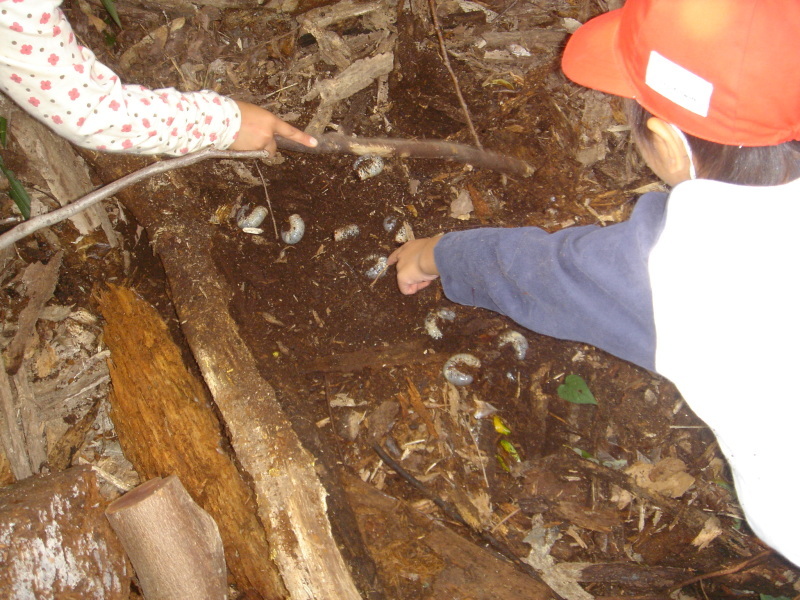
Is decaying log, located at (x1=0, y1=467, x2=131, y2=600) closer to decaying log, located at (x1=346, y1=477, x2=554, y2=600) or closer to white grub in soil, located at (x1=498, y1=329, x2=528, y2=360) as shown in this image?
decaying log, located at (x1=346, y1=477, x2=554, y2=600)

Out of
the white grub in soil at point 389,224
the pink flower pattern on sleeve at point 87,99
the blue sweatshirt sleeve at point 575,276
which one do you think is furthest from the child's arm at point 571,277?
the pink flower pattern on sleeve at point 87,99

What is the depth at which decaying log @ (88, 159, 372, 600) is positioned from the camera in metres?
1.94

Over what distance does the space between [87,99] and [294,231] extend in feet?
3.40

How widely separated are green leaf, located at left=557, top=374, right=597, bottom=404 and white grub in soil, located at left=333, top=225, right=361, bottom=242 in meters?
1.28

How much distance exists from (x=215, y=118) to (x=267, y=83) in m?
1.04

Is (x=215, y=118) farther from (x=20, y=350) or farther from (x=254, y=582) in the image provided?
(x=254, y=582)

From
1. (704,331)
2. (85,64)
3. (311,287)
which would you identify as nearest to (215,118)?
(85,64)

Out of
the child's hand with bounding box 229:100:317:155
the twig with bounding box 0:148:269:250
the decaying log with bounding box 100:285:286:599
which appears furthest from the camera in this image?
the child's hand with bounding box 229:100:317:155

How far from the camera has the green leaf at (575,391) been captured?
2578 millimetres

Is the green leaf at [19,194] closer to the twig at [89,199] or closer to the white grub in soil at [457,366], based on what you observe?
the twig at [89,199]

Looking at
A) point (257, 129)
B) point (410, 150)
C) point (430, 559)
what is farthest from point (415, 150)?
point (430, 559)

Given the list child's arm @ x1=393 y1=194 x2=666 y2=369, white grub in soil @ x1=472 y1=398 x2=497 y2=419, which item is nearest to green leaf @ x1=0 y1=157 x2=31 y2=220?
child's arm @ x1=393 y1=194 x2=666 y2=369

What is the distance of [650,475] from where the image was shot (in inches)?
100

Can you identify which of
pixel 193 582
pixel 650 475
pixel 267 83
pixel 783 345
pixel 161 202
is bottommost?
pixel 650 475
